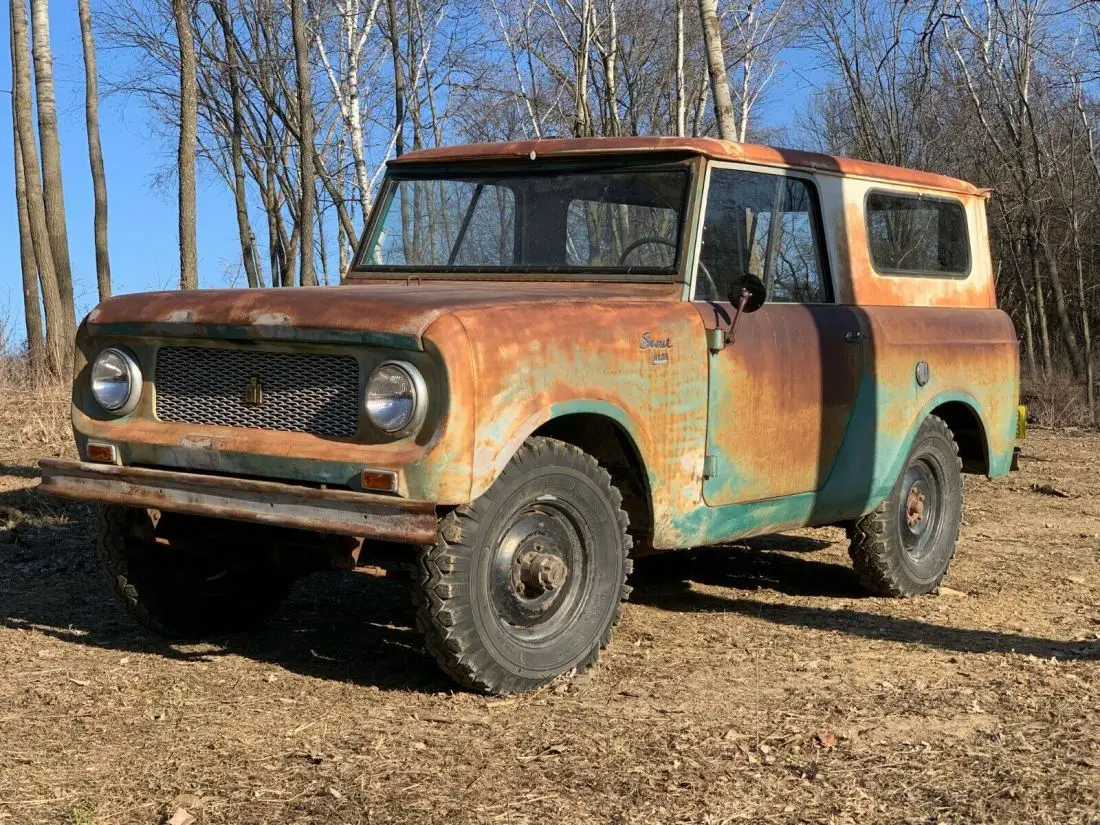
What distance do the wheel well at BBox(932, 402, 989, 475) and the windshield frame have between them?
231 cm

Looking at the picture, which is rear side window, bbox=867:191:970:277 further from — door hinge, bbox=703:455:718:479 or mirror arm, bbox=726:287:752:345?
door hinge, bbox=703:455:718:479

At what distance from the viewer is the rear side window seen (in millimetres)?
6590

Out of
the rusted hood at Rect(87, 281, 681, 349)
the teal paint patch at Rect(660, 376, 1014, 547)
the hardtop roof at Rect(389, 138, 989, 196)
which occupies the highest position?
the hardtop roof at Rect(389, 138, 989, 196)

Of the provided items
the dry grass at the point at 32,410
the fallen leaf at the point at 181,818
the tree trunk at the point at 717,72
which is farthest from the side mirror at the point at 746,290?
the dry grass at the point at 32,410

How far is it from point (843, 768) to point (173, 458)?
2.46 meters

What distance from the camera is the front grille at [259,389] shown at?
4.51m

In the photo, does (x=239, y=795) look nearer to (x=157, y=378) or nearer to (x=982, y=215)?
(x=157, y=378)

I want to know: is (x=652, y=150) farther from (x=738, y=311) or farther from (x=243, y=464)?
(x=243, y=464)

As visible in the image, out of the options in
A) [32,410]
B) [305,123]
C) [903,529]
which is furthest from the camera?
[305,123]

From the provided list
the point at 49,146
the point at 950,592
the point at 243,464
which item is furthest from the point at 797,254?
the point at 49,146

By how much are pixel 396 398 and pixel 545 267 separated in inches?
60.7

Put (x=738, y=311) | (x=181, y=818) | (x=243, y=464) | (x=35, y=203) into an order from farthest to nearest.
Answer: (x=35, y=203)
(x=738, y=311)
(x=243, y=464)
(x=181, y=818)

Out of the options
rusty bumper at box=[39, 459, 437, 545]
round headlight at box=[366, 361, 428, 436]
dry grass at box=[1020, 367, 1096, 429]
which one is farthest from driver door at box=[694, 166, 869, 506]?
dry grass at box=[1020, 367, 1096, 429]

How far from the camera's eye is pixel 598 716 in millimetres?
4457
